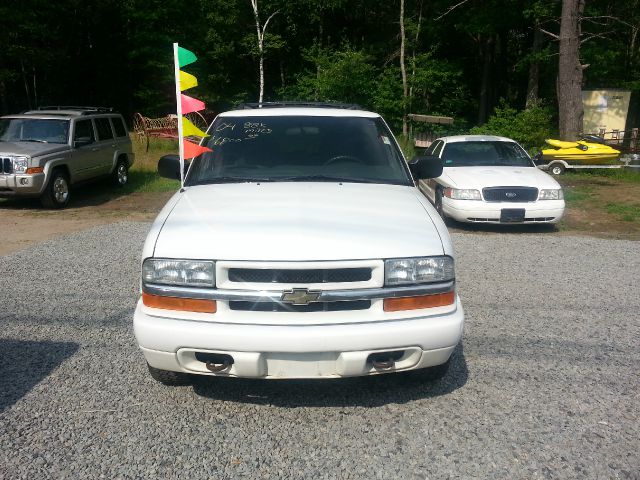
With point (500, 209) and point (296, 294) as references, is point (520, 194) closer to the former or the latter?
point (500, 209)

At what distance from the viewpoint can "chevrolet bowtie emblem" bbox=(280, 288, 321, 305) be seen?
110 inches

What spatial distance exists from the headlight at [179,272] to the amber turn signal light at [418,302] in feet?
2.98

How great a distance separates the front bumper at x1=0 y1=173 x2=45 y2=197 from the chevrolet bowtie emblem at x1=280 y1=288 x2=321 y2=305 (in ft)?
30.6

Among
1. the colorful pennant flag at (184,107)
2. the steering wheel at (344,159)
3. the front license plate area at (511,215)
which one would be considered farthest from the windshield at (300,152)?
the front license plate area at (511,215)

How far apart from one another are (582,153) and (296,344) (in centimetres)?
1444

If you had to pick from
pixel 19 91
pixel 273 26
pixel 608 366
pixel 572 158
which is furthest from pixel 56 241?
pixel 273 26

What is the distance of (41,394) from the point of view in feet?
11.3

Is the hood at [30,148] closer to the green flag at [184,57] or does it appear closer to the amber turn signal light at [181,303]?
the green flag at [184,57]

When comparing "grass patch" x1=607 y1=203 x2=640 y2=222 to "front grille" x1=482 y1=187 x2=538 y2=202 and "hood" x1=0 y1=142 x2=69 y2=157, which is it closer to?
"front grille" x1=482 y1=187 x2=538 y2=202

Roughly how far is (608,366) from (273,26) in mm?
34259

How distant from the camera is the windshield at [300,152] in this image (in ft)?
13.2

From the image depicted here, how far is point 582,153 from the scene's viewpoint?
15000 mm

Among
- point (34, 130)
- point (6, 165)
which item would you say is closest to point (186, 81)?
point (6, 165)

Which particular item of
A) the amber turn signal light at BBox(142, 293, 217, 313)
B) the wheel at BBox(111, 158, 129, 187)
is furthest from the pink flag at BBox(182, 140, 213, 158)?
the wheel at BBox(111, 158, 129, 187)
